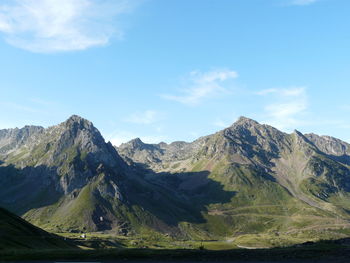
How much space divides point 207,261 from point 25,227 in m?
94.6

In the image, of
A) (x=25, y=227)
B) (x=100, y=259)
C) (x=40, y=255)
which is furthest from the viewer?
(x=25, y=227)

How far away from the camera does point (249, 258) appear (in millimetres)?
62375

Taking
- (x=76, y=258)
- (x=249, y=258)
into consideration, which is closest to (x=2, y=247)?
(x=76, y=258)

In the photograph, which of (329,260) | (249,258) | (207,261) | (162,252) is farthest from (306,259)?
(162,252)

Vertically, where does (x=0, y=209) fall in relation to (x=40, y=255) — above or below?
above

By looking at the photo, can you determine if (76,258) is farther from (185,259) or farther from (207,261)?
(207,261)

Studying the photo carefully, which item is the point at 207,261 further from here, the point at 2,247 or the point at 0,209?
the point at 0,209

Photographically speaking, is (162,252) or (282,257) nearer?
(282,257)

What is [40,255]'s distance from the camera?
71.7 m

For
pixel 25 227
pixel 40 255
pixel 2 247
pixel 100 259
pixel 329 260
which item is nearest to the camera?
Result: pixel 329 260

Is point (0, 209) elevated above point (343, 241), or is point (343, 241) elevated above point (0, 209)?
point (0, 209)

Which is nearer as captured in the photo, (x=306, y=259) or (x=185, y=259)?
(x=306, y=259)

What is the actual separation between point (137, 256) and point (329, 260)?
33543 millimetres

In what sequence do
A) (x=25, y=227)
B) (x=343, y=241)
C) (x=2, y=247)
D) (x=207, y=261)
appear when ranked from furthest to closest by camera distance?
(x=25, y=227)
(x=343, y=241)
(x=2, y=247)
(x=207, y=261)
